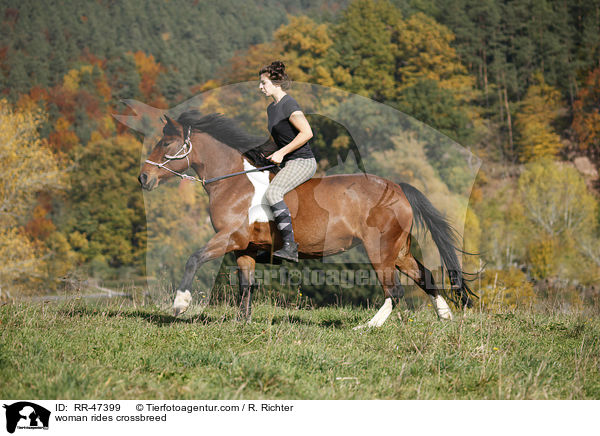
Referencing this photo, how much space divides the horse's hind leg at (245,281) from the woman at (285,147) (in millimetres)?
583

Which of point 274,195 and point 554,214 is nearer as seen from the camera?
point 274,195

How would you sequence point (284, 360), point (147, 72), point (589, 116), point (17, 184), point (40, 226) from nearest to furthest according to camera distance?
point (284, 360)
point (17, 184)
point (40, 226)
point (589, 116)
point (147, 72)

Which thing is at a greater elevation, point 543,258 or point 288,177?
point 288,177

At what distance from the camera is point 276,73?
21.0 ft

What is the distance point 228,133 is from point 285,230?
1.64m

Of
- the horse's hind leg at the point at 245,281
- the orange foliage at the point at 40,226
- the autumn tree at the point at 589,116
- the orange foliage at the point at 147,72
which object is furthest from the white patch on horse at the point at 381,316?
the autumn tree at the point at 589,116

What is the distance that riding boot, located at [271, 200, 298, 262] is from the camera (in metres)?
6.61

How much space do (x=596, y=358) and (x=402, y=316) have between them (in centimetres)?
258

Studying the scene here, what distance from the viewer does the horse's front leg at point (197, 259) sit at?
596 centimetres

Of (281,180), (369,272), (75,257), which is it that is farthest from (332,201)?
(75,257)

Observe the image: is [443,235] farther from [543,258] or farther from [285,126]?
[543,258]
